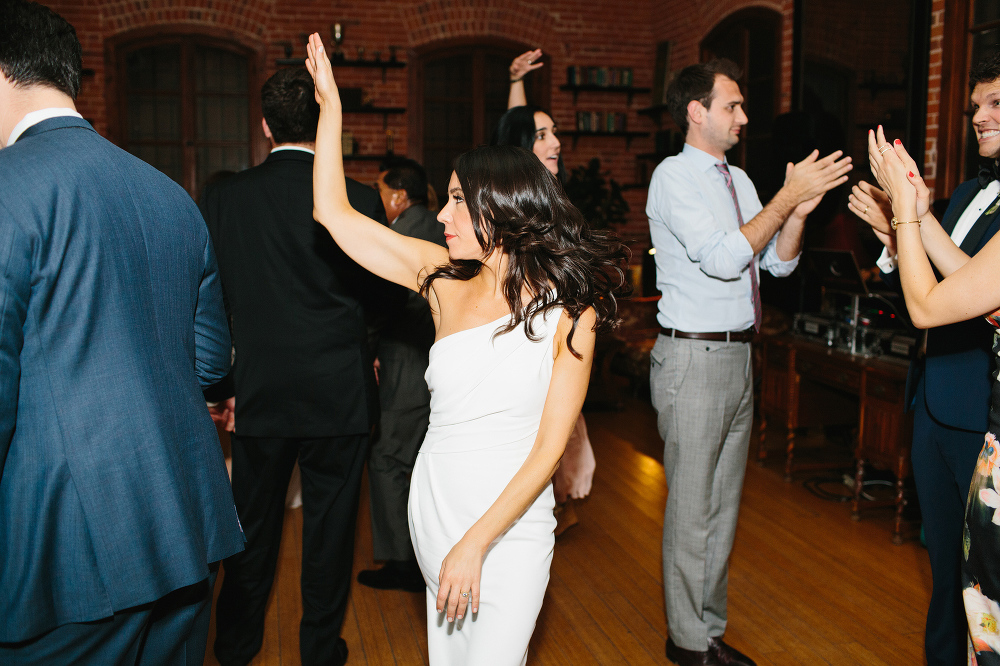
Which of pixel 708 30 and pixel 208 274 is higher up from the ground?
pixel 708 30

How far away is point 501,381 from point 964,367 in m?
1.40

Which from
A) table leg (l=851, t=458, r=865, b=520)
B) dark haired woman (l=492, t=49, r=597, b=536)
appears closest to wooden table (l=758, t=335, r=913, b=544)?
table leg (l=851, t=458, r=865, b=520)

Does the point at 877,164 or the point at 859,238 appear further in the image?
the point at 859,238

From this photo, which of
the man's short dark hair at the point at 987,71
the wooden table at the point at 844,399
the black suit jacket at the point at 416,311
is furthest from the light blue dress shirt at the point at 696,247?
the wooden table at the point at 844,399

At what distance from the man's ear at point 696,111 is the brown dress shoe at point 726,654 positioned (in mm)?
1757

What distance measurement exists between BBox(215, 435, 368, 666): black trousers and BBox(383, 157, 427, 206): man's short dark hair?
54.2 inches

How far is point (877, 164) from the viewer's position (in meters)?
2.04

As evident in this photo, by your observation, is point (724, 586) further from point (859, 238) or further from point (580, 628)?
point (859, 238)

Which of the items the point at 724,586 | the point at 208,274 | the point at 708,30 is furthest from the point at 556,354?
the point at 708,30

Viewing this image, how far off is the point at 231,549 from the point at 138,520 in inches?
10.3

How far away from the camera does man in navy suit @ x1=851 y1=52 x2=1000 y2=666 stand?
214 cm

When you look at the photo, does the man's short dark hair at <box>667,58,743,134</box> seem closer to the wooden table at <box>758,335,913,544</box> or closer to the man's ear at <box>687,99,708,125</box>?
the man's ear at <box>687,99,708,125</box>

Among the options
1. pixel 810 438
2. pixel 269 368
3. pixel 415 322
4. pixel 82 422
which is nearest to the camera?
pixel 82 422

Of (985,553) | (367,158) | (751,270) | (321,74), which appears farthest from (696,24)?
(985,553)
